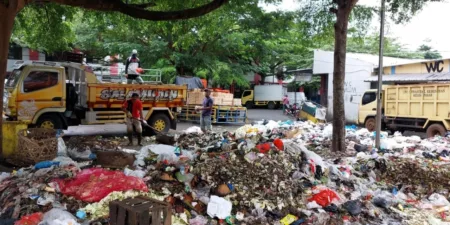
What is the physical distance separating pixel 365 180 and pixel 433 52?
112 ft

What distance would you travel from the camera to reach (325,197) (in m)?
5.36

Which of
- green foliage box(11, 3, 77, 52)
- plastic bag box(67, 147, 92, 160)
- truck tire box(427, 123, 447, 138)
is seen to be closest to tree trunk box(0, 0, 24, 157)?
plastic bag box(67, 147, 92, 160)

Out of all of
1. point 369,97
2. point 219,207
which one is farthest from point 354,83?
point 219,207

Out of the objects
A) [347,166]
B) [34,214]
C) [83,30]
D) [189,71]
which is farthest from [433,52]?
[34,214]

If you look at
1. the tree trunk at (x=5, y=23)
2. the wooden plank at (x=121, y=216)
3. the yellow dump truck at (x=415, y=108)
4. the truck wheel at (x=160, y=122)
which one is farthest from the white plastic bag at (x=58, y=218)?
the yellow dump truck at (x=415, y=108)

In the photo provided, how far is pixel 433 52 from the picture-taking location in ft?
117

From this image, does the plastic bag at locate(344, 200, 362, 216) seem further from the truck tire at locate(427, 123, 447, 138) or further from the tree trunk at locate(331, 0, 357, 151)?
the truck tire at locate(427, 123, 447, 138)

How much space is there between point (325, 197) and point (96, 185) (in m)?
3.06

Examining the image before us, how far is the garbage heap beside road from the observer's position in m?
Answer: 4.64

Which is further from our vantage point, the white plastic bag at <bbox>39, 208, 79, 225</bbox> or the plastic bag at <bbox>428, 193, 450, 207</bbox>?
Result: the plastic bag at <bbox>428, 193, 450, 207</bbox>

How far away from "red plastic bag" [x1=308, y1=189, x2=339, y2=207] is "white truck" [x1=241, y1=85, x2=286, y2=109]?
1152 inches

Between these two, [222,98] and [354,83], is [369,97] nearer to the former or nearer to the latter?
[222,98]

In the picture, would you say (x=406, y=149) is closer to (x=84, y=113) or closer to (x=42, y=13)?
(x=84, y=113)

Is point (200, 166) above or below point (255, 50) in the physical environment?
below
